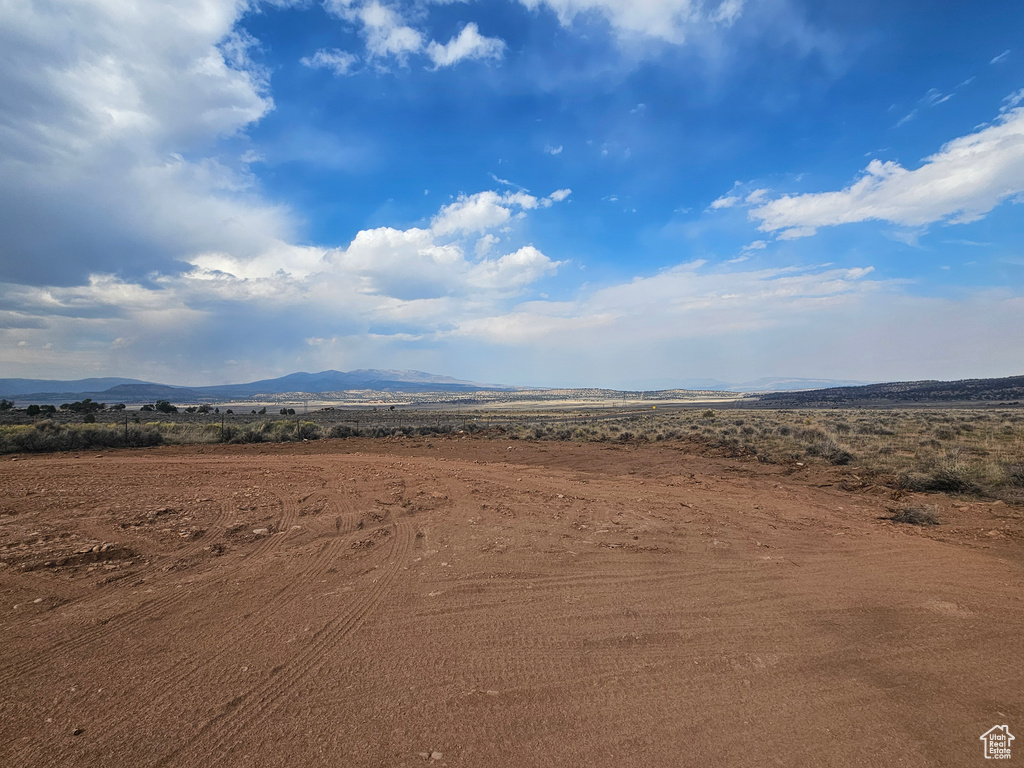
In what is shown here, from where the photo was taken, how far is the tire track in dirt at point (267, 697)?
3328mm

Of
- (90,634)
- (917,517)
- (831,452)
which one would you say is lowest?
(917,517)

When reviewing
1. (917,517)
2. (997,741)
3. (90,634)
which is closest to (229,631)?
(90,634)

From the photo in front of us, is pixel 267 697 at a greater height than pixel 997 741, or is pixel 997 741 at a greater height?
pixel 267 697

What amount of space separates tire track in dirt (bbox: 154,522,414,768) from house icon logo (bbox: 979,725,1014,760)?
5.21 meters

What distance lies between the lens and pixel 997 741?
3.49 metres

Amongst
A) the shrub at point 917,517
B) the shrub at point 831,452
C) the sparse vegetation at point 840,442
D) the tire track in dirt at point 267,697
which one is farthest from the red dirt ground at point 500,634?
the shrub at point 831,452

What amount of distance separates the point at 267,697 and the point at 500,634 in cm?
215

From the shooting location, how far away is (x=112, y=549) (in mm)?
7102

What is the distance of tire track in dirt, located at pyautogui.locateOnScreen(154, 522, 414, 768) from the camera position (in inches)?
131

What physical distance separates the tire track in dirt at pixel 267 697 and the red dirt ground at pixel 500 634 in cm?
2

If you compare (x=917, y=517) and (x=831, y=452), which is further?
(x=831, y=452)

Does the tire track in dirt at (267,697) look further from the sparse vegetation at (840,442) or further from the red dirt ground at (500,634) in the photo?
the sparse vegetation at (840,442)

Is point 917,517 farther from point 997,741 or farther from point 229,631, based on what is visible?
point 229,631

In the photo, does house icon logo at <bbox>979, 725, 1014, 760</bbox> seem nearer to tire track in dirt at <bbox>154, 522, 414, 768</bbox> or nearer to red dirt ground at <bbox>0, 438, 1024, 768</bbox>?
red dirt ground at <bbox>0, 438, 1024, 768</bbox>
